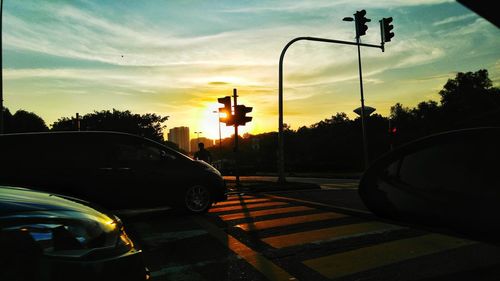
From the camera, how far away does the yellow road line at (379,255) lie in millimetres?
4902

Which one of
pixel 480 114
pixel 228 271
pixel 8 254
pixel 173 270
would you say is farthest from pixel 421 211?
pixel 480 114

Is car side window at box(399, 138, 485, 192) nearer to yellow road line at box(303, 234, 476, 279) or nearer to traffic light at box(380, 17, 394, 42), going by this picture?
yellow road line at box(303, 234, 476, 279)

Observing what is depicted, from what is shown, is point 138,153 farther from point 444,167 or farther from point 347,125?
point 347,125

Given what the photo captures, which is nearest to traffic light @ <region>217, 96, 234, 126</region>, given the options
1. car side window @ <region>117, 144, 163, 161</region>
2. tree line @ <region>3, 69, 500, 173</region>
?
car side window @ <region>117, 144, 163, 161</region>

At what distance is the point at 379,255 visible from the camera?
17.6 feet

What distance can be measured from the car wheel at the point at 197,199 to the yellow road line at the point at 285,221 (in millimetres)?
1529

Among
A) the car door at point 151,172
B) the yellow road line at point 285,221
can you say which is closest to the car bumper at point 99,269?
the yellow road line at point 285,221

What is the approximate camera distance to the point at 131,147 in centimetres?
857

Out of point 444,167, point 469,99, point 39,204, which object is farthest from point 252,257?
point 469,99

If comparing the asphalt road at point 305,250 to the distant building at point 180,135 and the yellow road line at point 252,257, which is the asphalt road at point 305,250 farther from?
the distant building at point 180,135

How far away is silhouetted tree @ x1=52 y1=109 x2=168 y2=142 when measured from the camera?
7369 centimetres

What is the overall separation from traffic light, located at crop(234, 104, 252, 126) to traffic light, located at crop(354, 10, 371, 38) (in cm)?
592

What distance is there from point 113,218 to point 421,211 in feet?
6.90

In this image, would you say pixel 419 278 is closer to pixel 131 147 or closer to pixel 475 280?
pixel 475 280
